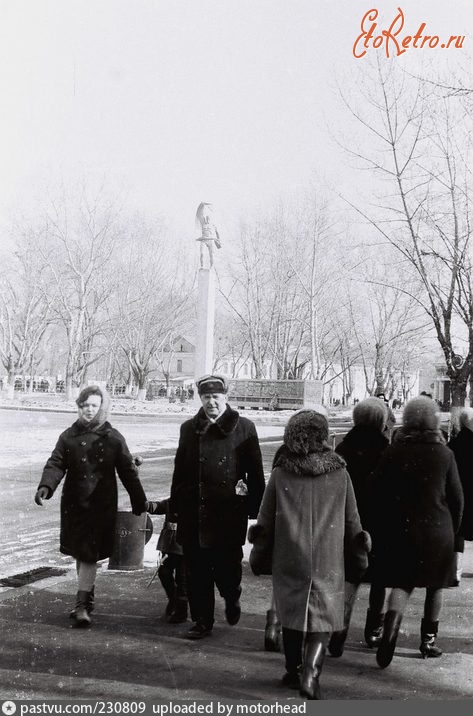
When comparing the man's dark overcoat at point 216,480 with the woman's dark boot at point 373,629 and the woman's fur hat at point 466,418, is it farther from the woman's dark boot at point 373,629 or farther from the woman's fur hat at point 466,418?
the woman's fur hat at point 466,418

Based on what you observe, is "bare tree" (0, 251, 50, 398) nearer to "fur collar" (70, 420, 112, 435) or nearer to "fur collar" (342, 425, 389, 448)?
"fur collar" (70, 420, 112, 435)

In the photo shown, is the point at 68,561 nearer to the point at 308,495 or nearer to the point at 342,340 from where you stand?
the point at 308,495

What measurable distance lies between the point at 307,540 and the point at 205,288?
9.03 meters

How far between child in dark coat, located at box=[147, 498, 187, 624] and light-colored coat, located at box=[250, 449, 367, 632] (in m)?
1.47

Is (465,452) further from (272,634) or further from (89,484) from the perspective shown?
(89,484)

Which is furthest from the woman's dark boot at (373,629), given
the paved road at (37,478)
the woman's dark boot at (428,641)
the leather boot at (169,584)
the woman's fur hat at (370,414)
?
the paved road at (37,478)

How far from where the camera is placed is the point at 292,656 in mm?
3992

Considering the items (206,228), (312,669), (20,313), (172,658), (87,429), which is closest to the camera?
(312,669)

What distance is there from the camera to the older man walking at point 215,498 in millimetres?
4875

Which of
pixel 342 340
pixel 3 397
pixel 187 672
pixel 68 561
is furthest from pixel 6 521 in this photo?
pixel 3 397

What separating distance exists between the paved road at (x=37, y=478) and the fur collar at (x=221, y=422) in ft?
9.51

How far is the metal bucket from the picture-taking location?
6.19 m

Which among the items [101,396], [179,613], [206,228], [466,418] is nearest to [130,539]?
[179,613]

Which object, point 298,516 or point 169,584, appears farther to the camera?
point 169,584
